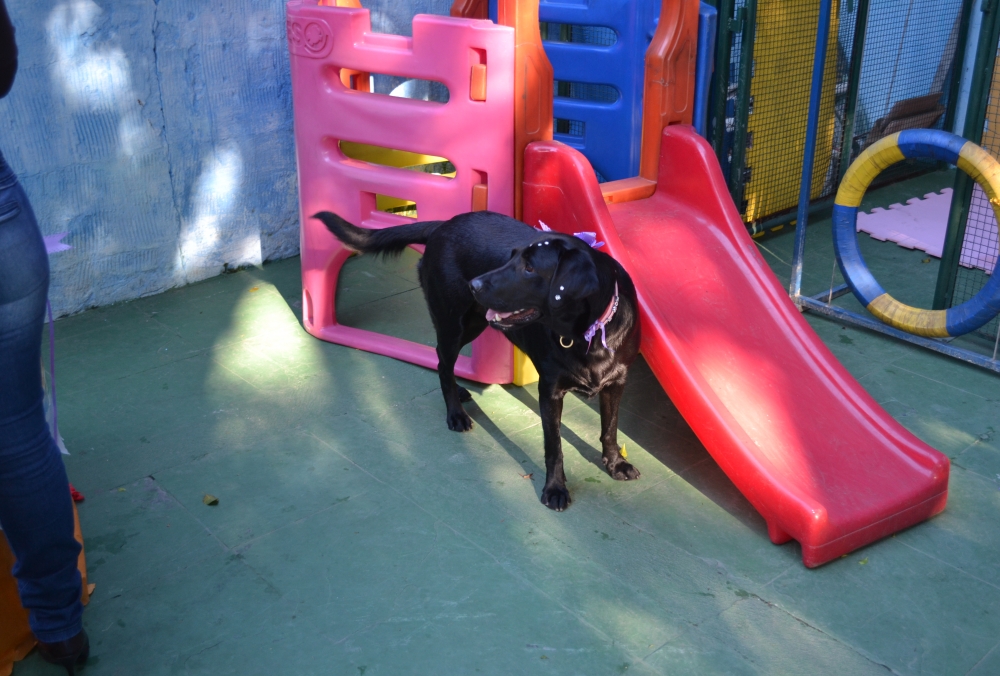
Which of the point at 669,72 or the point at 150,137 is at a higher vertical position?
the point at 669,72

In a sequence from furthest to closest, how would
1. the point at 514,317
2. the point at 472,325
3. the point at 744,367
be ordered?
the point at 472,325, the point at 744,367, the point at 514,317

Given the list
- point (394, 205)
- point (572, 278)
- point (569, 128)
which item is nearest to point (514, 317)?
point (572, 278)

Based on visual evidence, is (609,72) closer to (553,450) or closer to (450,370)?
(450,370)

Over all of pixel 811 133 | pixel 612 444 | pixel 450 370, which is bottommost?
pixel 612 444

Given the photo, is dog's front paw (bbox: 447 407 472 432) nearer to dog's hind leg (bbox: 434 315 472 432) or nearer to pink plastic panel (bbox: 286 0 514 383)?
dog's hind leg (bbox: 434 315 472 432)

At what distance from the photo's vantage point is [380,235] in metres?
3.58

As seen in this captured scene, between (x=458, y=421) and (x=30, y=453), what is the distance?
5.86ft

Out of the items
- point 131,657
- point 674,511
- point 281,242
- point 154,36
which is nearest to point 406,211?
point 281,242

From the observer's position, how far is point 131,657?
2418mm

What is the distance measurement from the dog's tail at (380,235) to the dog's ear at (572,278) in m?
0.92

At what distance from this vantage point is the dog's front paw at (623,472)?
3.25 meters

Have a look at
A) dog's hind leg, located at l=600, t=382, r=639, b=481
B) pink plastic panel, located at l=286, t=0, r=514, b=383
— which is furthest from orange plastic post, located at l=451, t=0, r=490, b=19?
dog's hind leg, located at l=600, t=382, r=639, b=481

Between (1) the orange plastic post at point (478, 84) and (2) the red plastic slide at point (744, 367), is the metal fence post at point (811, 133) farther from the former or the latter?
(1) the orange plastic post at point (478, 84)

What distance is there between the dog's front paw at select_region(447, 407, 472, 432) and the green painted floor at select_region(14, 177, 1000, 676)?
36 millimetres
